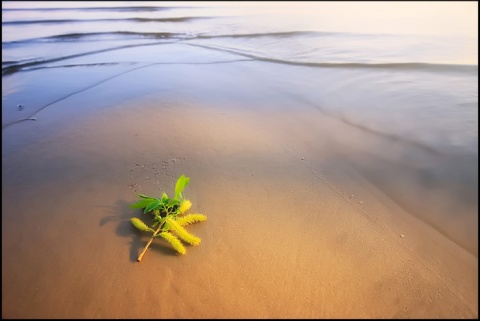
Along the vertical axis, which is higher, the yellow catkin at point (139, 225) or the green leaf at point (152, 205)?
the green leaf at point (152, 205)

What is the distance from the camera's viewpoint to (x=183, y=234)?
2.28m

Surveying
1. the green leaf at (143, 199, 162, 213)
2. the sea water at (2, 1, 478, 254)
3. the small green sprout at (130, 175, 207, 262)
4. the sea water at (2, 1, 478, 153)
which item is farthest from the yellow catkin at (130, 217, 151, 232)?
the sea water at (2, 1, 478, 153)

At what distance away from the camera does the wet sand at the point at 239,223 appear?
6.51 ft

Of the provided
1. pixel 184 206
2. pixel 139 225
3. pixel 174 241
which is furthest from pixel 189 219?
pixel 139 225

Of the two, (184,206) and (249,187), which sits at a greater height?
(184,206)

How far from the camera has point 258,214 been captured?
2684 mm

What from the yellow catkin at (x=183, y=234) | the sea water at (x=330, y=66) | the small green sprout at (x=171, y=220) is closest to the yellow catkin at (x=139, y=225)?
the small green sprout at (x=171, y=220)

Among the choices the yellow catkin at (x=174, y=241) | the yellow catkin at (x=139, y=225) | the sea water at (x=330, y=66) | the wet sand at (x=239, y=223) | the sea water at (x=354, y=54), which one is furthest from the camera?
the sea water at (x=354, y=54)

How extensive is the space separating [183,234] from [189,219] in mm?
212

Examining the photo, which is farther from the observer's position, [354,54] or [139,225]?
[354,54]

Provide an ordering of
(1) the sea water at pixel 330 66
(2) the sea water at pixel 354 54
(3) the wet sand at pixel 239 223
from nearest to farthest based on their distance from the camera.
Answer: (3) the wet sand at pixel 239 223 < (1) the sea water at pixel 330 66 < (2) the sea water at pixel 354 54

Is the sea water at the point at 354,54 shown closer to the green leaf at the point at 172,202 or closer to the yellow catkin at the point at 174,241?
the green leaf at the point at 172,202

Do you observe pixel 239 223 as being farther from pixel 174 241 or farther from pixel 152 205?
pixel 152 205

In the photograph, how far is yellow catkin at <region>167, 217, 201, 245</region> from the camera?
2.27m
